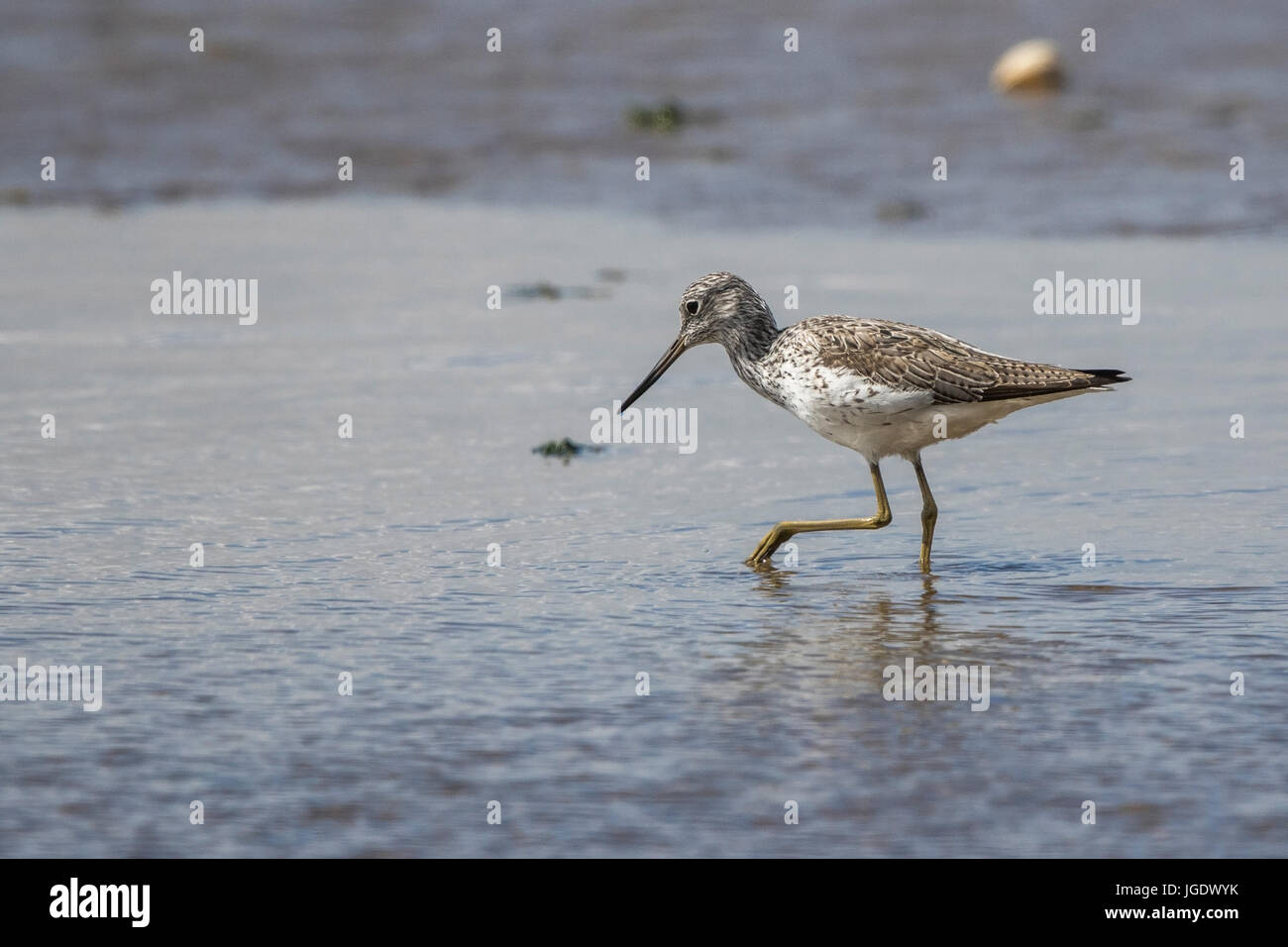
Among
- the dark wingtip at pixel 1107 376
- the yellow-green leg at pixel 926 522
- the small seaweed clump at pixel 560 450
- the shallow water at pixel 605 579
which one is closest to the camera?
the shallow water at pixel 605 579

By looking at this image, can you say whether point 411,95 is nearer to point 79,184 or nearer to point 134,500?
point 79,184

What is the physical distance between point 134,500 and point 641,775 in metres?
4.42

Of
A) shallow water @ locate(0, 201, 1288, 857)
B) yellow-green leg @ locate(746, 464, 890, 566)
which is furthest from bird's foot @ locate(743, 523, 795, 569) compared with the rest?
shallow water @ locate(0, 201, 1288, 857)

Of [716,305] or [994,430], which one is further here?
[994,430]

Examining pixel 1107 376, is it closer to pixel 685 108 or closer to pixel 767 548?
pixel 767 548

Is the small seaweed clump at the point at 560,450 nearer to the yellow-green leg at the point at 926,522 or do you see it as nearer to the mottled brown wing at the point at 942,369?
the mottled brown wing at the point at 942,369

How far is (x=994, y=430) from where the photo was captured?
449 inches

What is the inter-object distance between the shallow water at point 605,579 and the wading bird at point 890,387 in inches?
18.7

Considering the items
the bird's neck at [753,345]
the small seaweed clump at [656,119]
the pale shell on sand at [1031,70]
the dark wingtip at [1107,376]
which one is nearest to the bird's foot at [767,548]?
the bird's neck at [753,345]

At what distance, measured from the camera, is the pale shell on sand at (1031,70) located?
67.3 ft

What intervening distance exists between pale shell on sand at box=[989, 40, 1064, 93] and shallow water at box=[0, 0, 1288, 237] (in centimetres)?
30

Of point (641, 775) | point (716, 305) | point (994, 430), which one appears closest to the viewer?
point (641, 775)

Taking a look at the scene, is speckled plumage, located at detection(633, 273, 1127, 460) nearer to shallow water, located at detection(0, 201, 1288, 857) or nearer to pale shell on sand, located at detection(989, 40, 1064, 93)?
shallow water, located at detection(0, 201, 1288, 857)

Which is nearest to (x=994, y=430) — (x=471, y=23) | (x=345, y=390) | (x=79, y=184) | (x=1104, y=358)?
(x=1104, y=358)
